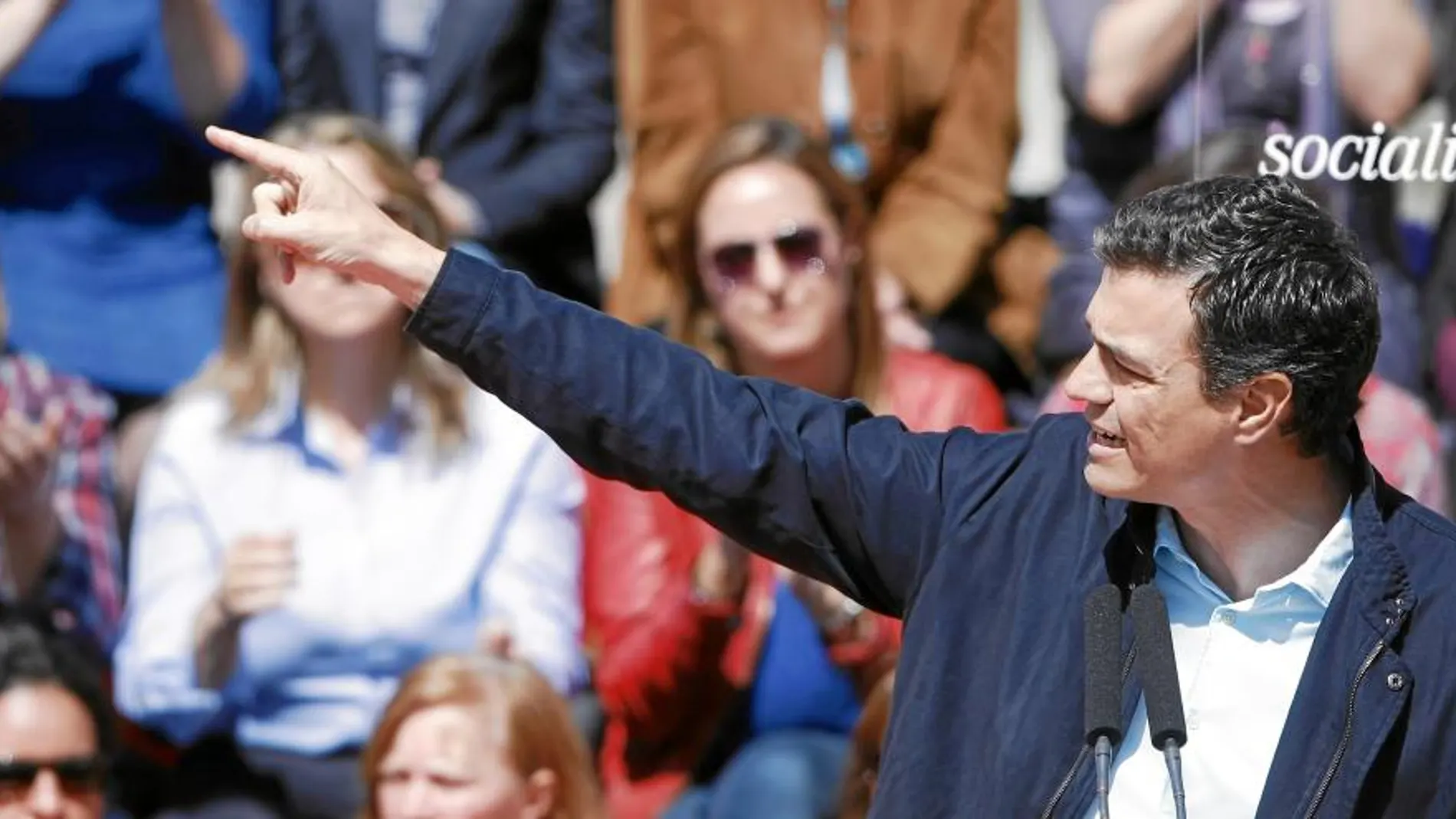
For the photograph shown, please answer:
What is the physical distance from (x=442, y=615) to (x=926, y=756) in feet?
6.44

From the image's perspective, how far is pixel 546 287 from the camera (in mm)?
5070

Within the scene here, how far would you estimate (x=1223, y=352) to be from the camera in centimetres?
254

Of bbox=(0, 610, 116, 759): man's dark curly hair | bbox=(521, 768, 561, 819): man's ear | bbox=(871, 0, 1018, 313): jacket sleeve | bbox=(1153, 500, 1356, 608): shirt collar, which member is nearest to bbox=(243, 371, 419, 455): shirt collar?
bbox=(0, 610, 116, 759): man's dark curly hair

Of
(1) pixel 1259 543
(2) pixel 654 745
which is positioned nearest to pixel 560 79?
(2) pixel 654 745

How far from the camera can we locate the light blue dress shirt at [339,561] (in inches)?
173

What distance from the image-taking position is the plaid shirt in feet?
15.3

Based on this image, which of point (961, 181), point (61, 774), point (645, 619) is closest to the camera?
point (61, 774)

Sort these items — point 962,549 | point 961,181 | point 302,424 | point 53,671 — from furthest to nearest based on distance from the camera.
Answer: point 961,181, point 302,424, point 53,671, point 962,549

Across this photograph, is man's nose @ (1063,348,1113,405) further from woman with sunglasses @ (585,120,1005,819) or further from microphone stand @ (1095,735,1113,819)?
woman with sunglasses @ (585,120,1005,819)

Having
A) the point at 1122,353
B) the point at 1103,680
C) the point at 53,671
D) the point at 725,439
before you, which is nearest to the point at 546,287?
the point at 53,671

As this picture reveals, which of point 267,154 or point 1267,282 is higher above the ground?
point 1267,282

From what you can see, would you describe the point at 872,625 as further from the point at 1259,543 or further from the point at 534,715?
the point at 1259,543

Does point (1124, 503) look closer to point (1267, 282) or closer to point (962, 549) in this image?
point (962, 549)

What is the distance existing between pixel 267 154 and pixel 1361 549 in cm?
114
